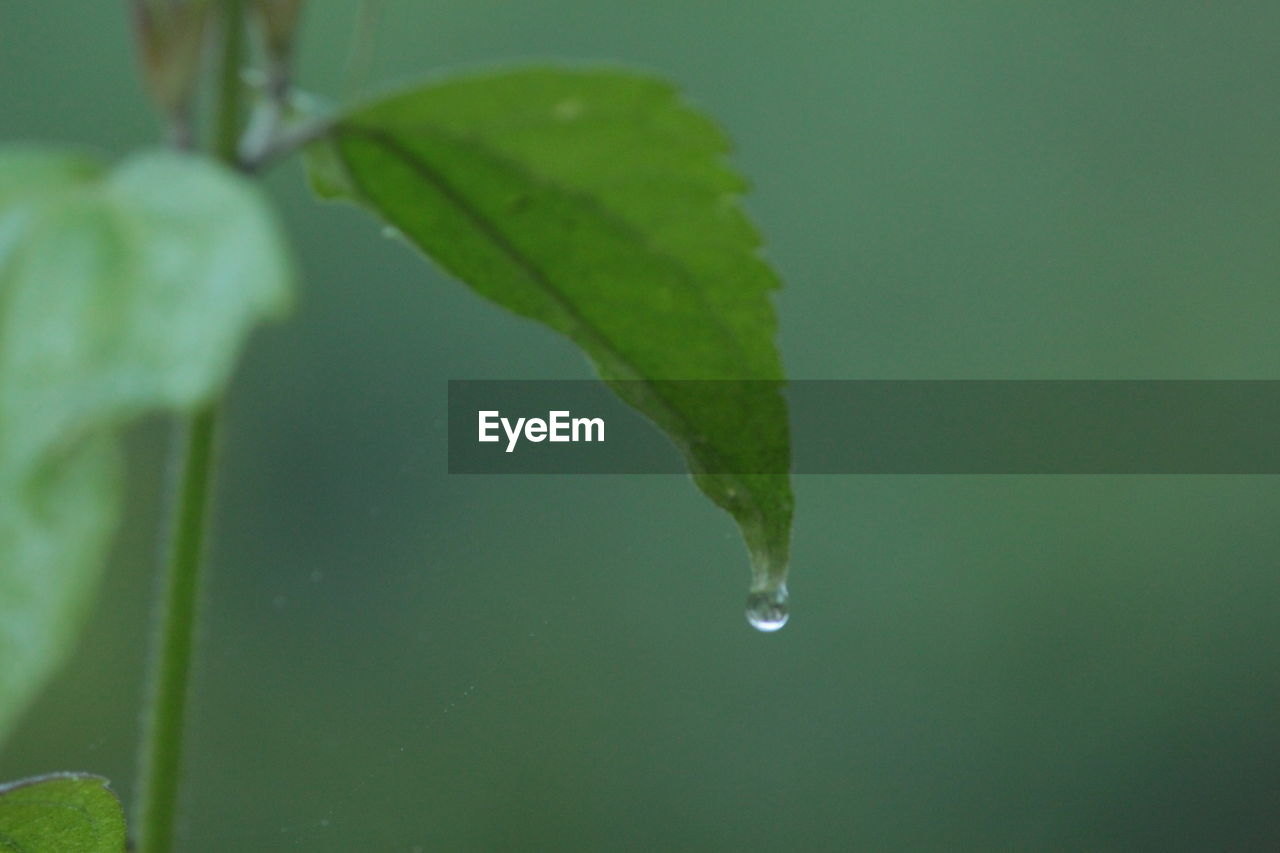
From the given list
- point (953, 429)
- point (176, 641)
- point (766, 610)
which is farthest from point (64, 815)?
point (953, 429)

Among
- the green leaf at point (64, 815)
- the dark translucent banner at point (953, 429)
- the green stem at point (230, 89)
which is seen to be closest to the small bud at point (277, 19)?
the green stem at point (230, 89)

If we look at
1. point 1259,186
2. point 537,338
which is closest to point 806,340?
point 537,338

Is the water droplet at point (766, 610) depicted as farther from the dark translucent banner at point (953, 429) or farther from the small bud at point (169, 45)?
the dark translucent banner at point (953, 429)

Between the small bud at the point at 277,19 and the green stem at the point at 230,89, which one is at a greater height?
the small bud at the point at 277,19

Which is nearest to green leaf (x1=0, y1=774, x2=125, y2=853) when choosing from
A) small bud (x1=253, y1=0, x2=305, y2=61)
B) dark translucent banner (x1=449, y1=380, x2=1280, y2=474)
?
small bud (x1=253, y1=0, x2=305, y2=61)

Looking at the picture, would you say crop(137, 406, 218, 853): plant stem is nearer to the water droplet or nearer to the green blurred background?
the water droplet

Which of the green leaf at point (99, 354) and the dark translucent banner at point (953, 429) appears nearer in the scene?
the green leaf at point (99, 354)

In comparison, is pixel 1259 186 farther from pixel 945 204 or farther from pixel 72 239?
pixel 72 239
